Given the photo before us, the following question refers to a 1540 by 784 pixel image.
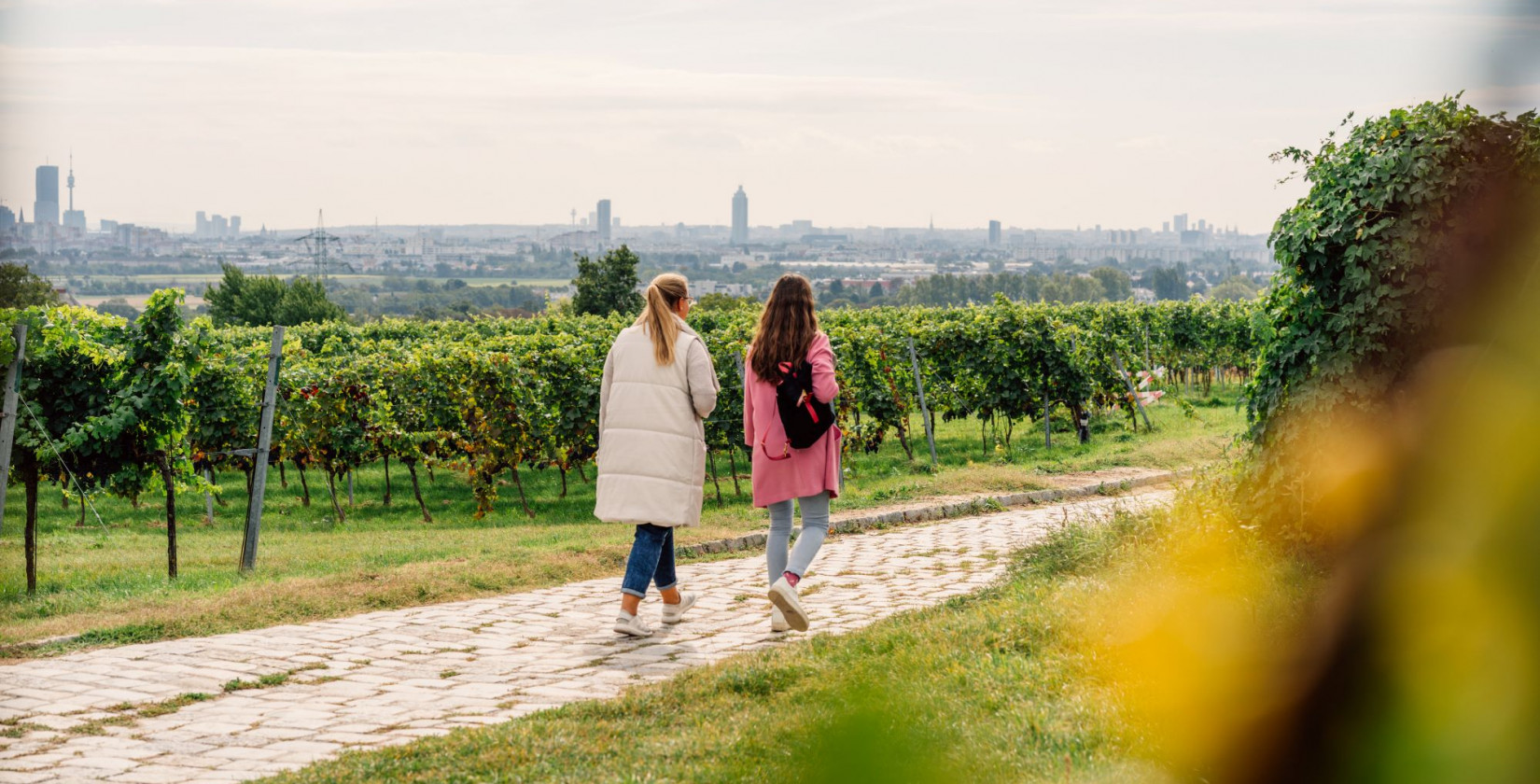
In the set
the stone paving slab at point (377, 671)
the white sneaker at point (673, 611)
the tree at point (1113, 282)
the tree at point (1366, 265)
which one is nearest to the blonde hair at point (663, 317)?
the white sneaker at point (673, 611)

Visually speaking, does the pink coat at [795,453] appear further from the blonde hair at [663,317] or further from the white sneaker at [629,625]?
the white sneaker at [629,625]

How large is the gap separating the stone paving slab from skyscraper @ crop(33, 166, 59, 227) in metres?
3.83

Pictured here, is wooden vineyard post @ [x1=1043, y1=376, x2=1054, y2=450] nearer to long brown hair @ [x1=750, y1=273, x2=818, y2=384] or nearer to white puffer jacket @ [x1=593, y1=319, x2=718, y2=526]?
long brown hair @ [x1=750, y1=273, x2=818, y2=384]

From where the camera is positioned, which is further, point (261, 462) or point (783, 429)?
point (261, 462)

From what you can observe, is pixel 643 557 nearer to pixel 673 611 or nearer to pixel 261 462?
pixel 673 611

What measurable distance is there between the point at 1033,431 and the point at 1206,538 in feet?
56.1

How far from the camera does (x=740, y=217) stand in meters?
169

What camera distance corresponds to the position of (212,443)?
17.2 m

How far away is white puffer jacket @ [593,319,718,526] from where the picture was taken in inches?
268

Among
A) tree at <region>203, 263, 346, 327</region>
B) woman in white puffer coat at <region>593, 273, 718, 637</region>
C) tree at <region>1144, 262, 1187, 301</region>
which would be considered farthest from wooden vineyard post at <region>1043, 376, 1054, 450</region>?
tree at <region>1144, 262, 1187, 301</region>

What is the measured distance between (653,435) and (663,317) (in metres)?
0.65

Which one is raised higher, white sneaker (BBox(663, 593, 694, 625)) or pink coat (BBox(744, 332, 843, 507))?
pink coat (BBox(744, 332, 843, 507))

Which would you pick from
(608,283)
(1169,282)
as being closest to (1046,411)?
(608,283)

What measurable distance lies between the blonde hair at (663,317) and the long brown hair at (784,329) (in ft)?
1.53
